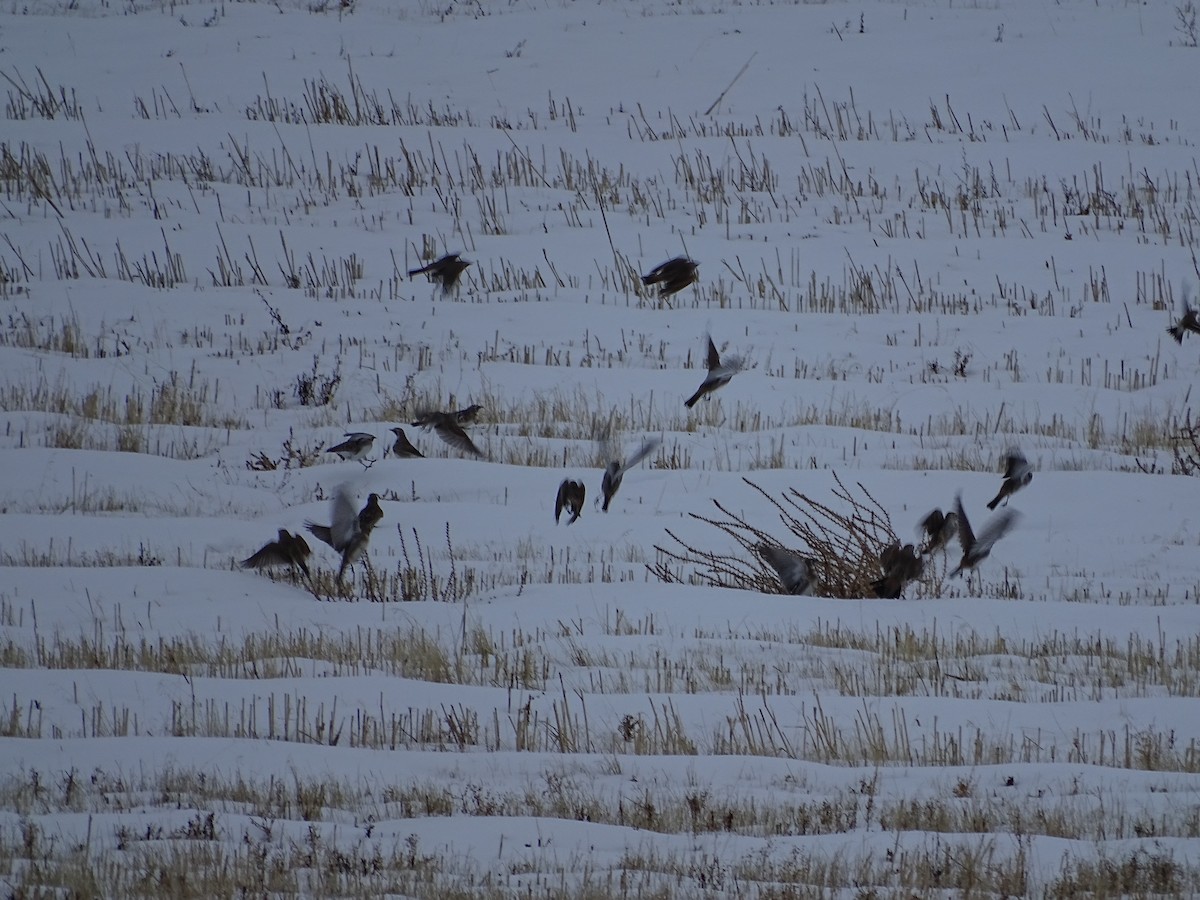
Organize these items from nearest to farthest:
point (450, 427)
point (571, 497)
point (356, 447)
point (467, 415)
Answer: point (571, 497)
point (356, 447)
point (450, 427)
point (467, 415)

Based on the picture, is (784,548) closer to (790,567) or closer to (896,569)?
(790,567)

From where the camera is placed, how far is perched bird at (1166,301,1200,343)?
33.3 feet

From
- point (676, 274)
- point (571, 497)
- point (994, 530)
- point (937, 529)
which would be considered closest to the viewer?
point (937, 529)

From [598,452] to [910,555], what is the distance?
3.22m

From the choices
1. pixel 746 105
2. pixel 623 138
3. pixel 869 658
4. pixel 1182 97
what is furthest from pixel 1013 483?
pixel 1182 97

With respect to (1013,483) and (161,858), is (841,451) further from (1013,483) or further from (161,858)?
(161,858)

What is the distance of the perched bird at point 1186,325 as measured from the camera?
1015 centimetres

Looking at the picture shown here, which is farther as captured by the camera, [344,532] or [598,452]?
[598,452]

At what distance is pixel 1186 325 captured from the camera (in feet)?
33.3

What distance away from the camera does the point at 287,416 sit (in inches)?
393

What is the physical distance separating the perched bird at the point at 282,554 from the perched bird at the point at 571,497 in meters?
1.57

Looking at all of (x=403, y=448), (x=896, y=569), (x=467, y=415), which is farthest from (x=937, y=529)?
(x=403, y=448)

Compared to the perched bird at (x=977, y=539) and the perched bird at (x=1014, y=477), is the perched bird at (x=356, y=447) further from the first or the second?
the perched bird at (x=1014, y=477)

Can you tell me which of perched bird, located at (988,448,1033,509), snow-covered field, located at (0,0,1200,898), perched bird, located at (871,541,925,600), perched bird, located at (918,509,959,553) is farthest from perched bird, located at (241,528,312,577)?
perched bird, located at (988,448,1033,509)
